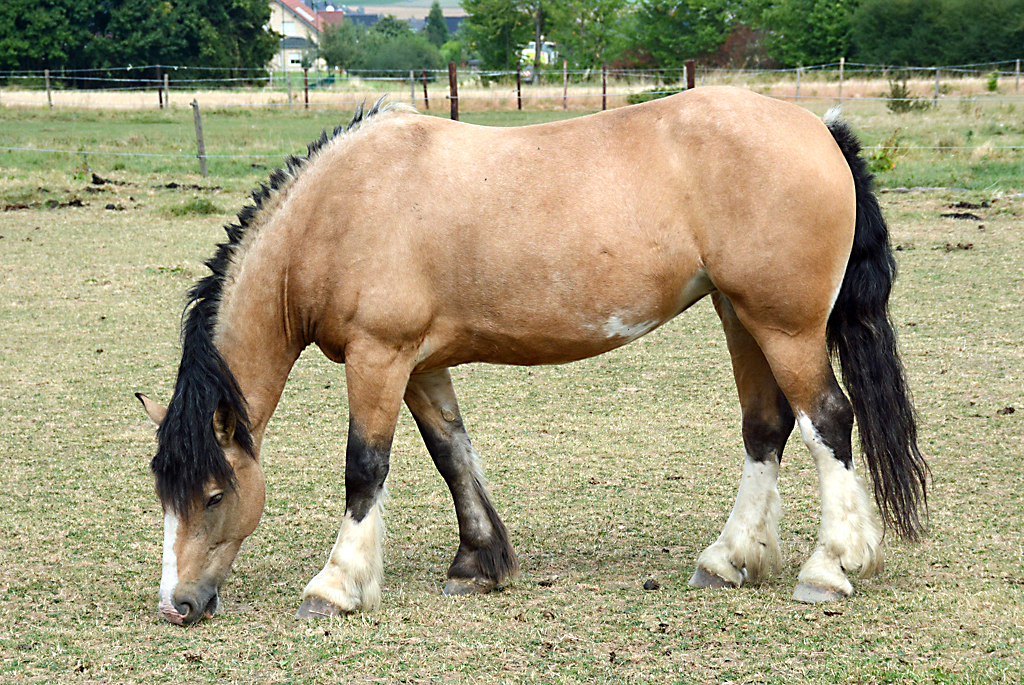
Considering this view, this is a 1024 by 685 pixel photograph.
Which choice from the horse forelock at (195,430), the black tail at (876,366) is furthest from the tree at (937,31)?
the horse forelock at (195,430)

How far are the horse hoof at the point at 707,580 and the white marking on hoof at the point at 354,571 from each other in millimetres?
1278

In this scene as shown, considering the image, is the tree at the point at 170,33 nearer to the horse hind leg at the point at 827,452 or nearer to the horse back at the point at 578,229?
the horse back at the point at 578,229

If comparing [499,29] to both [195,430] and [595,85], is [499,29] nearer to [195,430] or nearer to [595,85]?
[595,85]

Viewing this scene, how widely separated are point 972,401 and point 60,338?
7.18 meters

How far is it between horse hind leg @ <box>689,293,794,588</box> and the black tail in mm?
322

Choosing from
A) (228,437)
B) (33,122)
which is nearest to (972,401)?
(228,437)

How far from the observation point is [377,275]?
12.1ft

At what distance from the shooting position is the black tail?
12.6 ft

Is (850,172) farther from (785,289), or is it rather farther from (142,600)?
(142,600)

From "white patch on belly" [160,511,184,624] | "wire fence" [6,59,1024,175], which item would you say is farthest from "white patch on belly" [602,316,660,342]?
"wire fence" [6,59,1024,175]

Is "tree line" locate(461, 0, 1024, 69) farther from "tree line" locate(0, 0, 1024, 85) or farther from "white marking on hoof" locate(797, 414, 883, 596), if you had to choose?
"white marking on hoof" locate(797, 414, 883, 596)

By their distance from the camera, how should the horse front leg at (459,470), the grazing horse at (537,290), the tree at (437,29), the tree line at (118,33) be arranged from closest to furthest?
the grazing horse at (537,290) < the horse front leg at (459,470) < the tree line at (118,33) < the tree at (437,29)

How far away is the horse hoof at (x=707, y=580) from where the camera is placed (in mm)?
3914

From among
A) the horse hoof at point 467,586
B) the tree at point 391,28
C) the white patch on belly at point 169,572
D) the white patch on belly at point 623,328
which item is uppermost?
the tree at point 391,28
